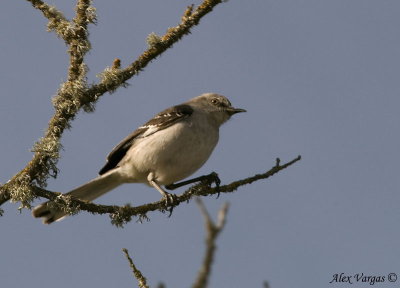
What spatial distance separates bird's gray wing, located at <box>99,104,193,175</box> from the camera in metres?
8.30

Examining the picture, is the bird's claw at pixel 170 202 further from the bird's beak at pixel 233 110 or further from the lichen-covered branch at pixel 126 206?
the bird's beak at pixel 233 110

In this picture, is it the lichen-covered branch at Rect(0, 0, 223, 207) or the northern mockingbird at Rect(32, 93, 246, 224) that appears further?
the northern mockingbird at Rect(32, 93, 246, 224)

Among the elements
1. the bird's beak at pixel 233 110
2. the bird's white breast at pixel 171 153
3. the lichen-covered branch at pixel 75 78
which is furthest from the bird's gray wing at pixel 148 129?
the lichen-covered branch at pixel 75 78

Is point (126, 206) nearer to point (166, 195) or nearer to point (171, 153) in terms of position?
point (166, 195)

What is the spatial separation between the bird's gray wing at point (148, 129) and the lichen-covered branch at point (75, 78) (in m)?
2.96

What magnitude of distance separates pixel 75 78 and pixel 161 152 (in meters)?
2.74

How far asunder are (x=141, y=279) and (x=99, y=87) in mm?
1835

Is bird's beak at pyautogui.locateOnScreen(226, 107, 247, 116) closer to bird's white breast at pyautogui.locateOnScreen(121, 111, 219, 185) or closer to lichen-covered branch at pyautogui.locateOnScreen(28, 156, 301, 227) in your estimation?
bird's white breast at pyautogui.locateOnScreen(121, 111, 219, 185)

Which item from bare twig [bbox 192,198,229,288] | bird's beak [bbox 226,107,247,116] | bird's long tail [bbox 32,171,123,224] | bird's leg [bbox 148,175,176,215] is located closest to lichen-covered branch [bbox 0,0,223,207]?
bird's leg [bbox 148,175,176,215]

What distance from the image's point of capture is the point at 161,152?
7883 mm

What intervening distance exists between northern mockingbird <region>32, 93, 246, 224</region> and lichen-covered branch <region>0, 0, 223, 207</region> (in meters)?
2.48

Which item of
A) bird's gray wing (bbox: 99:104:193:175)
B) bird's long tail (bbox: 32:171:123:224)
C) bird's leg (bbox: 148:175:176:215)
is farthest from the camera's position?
bird's gray wing (bbox: 99:104:193:175)

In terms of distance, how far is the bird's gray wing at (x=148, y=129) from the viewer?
27.2ft

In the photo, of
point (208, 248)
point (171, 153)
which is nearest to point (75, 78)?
point (171, 153)
